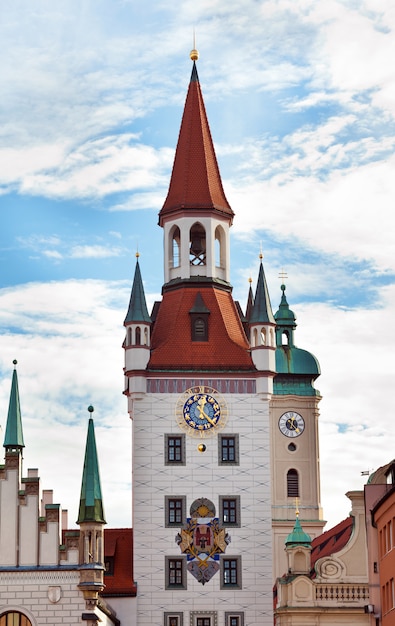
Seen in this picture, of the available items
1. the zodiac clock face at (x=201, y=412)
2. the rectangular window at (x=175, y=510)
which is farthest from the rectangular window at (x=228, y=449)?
the rectangular window at (x=175, y=510)

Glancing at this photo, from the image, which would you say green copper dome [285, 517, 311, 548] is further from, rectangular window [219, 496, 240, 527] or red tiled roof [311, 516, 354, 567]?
rectangular window [219, 496, 240, 527]

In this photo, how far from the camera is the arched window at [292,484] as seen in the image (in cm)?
9394

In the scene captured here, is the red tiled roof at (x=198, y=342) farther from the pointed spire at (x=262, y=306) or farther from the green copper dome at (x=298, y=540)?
the green copper dome at (x=298, y=540)

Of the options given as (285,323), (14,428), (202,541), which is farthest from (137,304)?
(285,323)

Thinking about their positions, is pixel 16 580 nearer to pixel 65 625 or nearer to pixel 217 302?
pixel 65 625

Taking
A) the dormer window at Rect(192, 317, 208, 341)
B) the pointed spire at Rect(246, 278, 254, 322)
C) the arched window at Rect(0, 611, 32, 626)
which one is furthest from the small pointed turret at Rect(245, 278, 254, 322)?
the arched window at Rect(0, 611, 32, 626)

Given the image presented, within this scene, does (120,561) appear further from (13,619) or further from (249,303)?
(249,303)

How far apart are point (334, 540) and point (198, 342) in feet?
34.2

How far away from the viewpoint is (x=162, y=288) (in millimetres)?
76375

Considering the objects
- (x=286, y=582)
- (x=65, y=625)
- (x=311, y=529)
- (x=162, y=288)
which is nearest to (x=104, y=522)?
(x=65, y=625)

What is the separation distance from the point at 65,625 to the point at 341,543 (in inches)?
591

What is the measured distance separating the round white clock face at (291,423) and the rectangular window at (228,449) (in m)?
24.4

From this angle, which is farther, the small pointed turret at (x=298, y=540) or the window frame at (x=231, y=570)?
the window frame at (x=231, y=570)

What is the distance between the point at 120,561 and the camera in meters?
70.6
